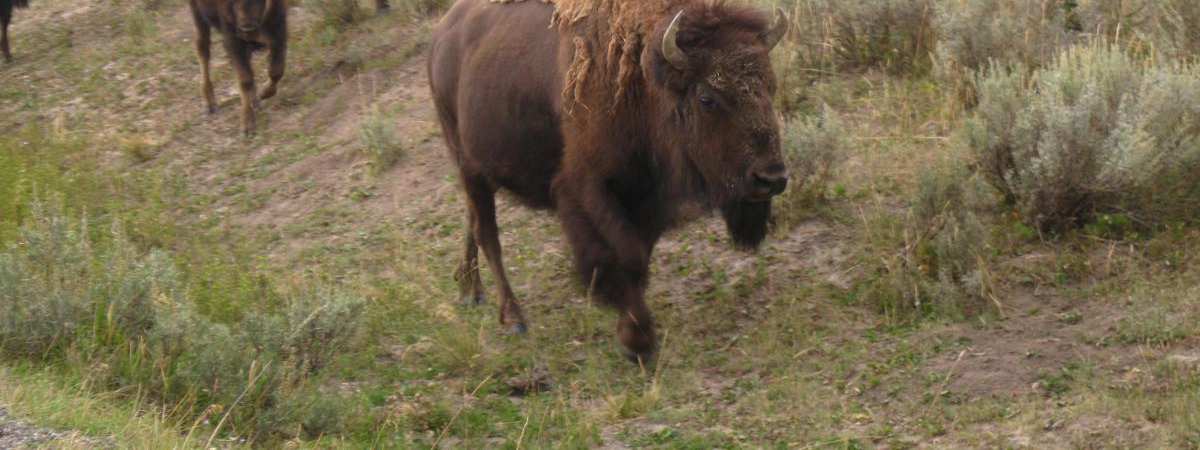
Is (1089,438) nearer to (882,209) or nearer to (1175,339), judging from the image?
(1175,339)

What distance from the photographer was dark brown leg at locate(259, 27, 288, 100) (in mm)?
13352

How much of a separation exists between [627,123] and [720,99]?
0.56 meters

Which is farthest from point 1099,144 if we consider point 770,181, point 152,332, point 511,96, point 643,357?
point 152,332

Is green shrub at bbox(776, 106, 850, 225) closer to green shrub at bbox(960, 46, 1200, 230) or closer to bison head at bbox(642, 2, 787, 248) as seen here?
green shrub at bbox(960, 46, 1200, 230)

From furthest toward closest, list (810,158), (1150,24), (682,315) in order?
(1150,24) < (810,158) < (682,315)

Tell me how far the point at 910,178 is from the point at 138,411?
4.78 m

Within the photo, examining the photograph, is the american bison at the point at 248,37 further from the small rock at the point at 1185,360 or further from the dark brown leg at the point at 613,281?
the small rock at the point at 1185,360

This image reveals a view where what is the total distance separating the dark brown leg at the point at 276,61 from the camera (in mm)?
13352

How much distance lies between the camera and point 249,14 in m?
13.2

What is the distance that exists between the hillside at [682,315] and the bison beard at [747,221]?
1.74ft

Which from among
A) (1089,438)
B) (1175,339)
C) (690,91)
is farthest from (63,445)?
(1175,339)

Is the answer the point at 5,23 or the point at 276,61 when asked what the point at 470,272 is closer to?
the point at 276,61

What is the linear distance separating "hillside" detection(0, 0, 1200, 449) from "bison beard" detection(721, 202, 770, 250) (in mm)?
530

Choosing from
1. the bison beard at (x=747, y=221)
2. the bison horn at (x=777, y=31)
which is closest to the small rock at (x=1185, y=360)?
the bison beard at (x=747, y=221)
